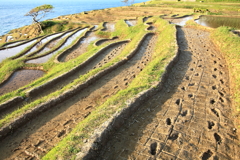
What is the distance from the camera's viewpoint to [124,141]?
5332 millimetres

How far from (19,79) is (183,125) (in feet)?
45.3

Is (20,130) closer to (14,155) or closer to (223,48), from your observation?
(14,155)

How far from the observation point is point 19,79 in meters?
Result: 13.9

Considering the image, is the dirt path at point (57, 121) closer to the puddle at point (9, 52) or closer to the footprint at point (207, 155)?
the footprint at point (207, 155)

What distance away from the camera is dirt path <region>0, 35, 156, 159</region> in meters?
5.91

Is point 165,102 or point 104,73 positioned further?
point 104,73

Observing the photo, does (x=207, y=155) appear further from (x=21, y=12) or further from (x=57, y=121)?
(x=21, y=12)

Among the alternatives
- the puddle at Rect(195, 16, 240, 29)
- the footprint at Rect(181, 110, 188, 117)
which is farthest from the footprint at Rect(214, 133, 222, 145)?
the puddle at Rect(195, 16, 240, 29)

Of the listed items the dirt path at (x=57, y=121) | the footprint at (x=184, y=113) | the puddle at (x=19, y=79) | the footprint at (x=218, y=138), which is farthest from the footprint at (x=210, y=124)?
the puddle at (x=19, y=79)

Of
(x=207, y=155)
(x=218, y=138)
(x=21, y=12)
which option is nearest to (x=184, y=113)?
(x=218, y=138)

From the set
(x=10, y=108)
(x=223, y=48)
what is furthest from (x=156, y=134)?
(x=223, y=48)

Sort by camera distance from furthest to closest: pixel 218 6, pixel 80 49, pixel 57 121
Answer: pixel 218 6 < pixel 80 49 < pixel 57 121

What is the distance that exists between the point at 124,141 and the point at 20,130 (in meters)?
4.56

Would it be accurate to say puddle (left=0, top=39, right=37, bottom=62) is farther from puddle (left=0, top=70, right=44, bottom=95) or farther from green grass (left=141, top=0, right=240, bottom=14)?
green grass (left=141, top=0, right=240, bottom=14)
